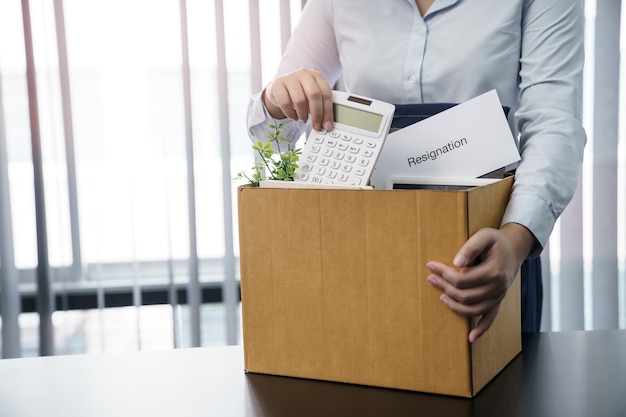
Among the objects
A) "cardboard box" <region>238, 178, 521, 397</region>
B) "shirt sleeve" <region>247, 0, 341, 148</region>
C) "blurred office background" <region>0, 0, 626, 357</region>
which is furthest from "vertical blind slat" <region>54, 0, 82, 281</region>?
"cardboard box" <region>238, 178, 521, 397</region>

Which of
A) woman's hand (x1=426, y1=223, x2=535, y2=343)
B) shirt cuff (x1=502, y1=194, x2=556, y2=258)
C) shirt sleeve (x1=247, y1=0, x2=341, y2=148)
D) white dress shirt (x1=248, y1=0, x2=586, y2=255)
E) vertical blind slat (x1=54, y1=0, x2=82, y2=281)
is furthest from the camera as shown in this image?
vertical blind slat (x1=54, y1=0, x2=82, y2=281)

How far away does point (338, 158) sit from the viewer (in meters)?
0.85

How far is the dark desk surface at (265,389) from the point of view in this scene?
744mm

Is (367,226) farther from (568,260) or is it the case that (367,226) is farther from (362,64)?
(568,260)

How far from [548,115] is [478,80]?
191mm

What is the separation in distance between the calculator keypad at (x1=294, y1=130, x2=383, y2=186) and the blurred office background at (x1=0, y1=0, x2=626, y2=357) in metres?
1.47

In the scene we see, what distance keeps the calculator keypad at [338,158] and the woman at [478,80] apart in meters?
0.02

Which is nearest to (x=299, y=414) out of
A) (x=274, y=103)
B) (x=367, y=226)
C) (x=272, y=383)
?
(x=272, y=383)

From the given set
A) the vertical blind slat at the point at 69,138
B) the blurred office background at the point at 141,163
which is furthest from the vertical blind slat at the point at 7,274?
the vertical blind slat at the point at 69,138

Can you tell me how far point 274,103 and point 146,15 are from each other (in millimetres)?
1373

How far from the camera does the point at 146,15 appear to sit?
2273 mm

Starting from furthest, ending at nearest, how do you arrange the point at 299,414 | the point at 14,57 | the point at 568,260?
the point at 568,260
the point at 14,57
the point at 299,414

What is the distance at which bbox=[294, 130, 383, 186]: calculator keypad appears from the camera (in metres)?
0.83

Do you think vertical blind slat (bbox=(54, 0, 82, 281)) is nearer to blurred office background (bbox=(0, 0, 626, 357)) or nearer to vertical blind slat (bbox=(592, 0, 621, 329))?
blurred office background (bbox=(0, 0, 626, 357))
